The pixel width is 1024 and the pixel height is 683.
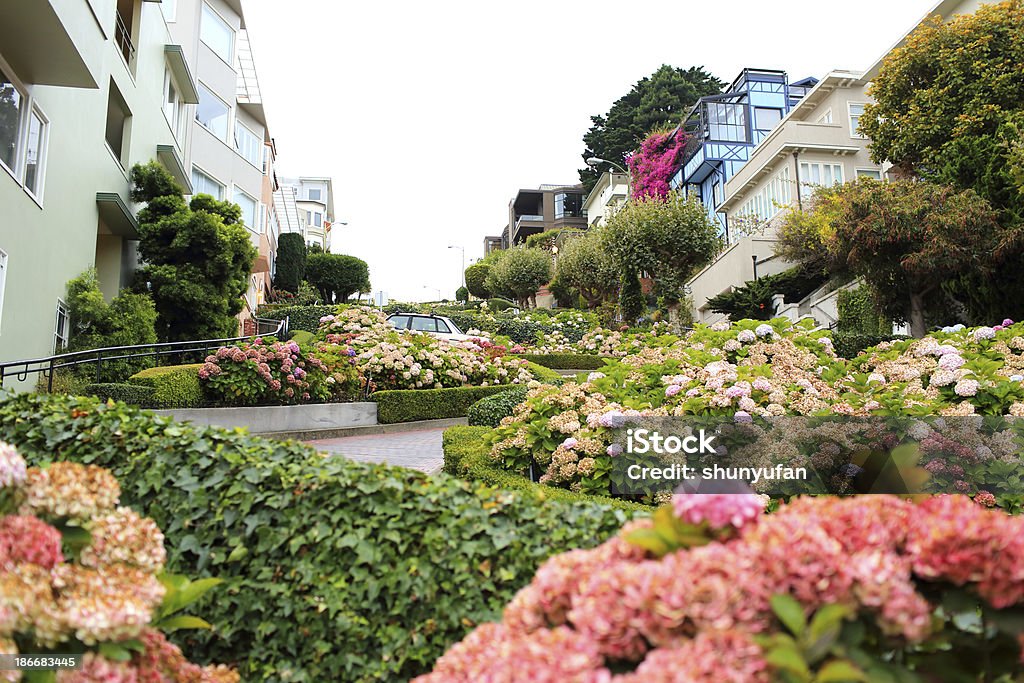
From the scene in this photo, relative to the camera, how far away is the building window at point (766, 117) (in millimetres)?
39844

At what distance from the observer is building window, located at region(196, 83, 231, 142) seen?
23000mm

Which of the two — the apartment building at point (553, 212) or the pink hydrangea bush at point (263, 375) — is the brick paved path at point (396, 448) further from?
the apartment building at point (553, 212)

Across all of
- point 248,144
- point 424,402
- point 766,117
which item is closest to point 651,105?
point 766,117

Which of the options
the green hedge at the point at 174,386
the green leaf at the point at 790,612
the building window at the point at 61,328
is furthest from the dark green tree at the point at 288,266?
the green leaf at the point at 790,612

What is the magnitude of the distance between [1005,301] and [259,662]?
16793mm

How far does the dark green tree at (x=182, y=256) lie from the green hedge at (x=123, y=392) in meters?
5.46

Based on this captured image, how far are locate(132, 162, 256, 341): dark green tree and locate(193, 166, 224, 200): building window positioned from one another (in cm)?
590

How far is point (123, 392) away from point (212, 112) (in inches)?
637

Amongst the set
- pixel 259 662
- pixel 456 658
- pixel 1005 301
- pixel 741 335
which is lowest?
pixel 259 662

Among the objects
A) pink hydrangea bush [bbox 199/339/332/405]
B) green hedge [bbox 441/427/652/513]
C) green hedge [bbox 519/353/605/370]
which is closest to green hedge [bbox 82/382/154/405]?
pink hydrangea bush [bbox 199/339/332/405]

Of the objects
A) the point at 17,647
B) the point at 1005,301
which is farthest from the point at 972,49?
the point at 17,647

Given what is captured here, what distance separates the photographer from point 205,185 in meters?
23.2

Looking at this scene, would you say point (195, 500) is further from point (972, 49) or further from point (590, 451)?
point (972, 49)

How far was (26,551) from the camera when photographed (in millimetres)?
2086
